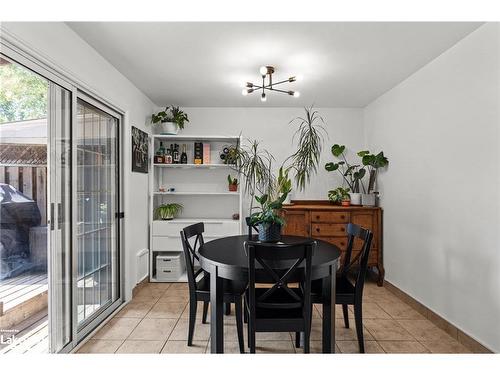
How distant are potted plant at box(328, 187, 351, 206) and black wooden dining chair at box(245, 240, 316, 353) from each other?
2.23 meters

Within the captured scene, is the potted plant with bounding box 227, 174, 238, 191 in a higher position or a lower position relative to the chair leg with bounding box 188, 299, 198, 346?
higher

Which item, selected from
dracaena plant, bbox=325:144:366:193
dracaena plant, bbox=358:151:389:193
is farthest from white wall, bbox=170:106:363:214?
dracaena plant, bbox=358:151:389:193

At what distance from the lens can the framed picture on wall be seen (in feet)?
11.0

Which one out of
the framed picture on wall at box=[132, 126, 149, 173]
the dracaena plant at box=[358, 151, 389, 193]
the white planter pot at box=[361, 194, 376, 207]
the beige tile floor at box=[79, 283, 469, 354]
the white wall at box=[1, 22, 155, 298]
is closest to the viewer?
the white wall at box=[1, 22, 155, 298]

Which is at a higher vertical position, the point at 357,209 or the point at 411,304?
the point at 357,209

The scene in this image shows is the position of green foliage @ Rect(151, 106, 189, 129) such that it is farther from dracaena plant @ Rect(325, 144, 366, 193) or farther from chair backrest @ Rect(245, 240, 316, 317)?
chair backrest @ Rect(245, 240, 316, 317)

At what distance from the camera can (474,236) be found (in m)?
2.19

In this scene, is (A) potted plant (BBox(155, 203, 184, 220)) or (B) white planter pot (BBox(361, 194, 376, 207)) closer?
(B) white planter pot (BBox(361, 194, 376, 207))

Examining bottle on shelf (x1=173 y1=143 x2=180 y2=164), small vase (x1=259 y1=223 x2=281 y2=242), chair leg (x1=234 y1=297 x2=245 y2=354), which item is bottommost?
chair leg (x1=234 y1=297 x2=245 y2=354)

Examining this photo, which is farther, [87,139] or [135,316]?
[135,316]

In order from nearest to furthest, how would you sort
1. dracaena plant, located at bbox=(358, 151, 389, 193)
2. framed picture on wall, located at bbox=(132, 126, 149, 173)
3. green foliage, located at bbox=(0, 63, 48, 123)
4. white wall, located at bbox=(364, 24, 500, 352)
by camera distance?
green foliage, located at bbox=(0, 63, 48, 123) < white wall, located at bbox=(364, 24, 500, 352) < framed picture on wall, located at bbox=(132, 126, 149, 173) < dracaena plant, located at bbox=(358, 151, 389, 193)

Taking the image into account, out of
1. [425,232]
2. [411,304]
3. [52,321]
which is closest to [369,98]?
[425,232]
